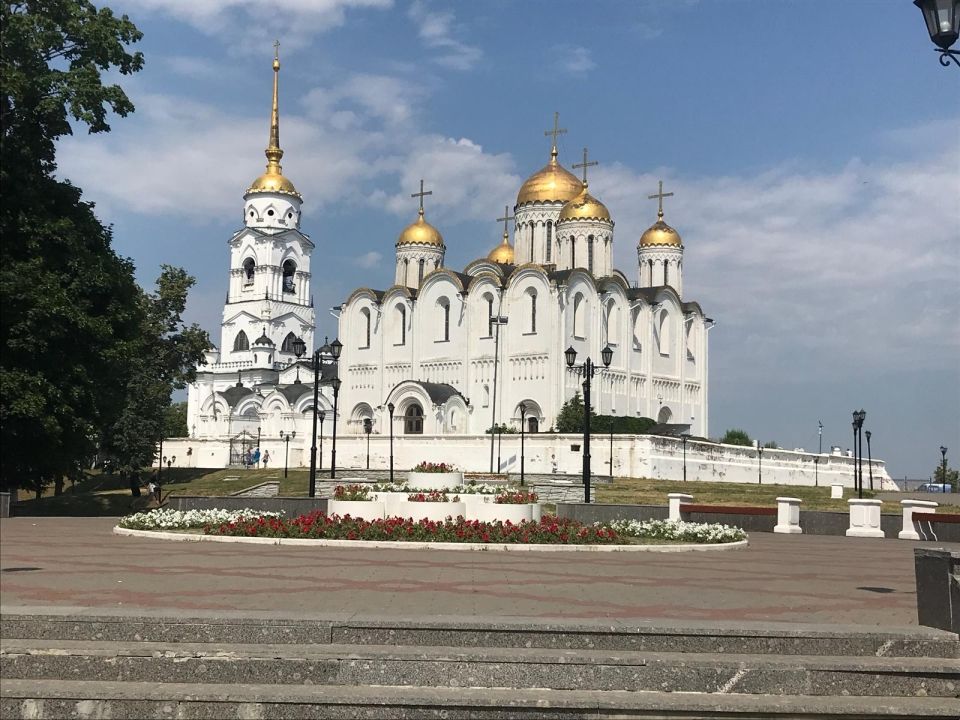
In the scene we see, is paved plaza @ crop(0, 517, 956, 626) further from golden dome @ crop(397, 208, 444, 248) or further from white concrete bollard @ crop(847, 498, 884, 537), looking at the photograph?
golden dome @ crop(397, 208, 444, 248)

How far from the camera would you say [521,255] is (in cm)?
6612

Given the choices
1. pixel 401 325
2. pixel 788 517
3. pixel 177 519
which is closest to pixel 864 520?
pixel 788 517

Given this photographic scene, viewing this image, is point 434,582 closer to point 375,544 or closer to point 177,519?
point 375,544

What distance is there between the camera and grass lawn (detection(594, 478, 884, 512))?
1487 inches

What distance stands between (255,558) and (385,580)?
8.44 feet

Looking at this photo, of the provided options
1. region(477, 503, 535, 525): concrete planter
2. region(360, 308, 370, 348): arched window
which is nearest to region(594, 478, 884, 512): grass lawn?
region(477, 503, 535, 525): concrete planter

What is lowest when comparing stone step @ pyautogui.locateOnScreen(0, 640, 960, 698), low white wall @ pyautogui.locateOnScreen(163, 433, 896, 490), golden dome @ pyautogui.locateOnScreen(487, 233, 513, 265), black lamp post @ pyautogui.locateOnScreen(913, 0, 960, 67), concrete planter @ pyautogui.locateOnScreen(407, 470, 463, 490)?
stone step @ pyautogui.locateOnScreen(0, 640, 960, 698)

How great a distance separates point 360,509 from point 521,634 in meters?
11.6

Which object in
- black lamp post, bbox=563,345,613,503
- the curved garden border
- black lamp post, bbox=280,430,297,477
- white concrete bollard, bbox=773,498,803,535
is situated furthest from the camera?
black lamp post, bbox=280,430,297,477

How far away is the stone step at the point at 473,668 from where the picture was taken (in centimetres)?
673

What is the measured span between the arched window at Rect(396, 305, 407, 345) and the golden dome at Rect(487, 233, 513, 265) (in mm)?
8196

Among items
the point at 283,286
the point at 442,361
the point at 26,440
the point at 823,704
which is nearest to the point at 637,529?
the point at 823,704

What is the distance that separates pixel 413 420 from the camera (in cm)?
6062

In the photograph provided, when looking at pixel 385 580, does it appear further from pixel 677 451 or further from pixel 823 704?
pixel 677 451
